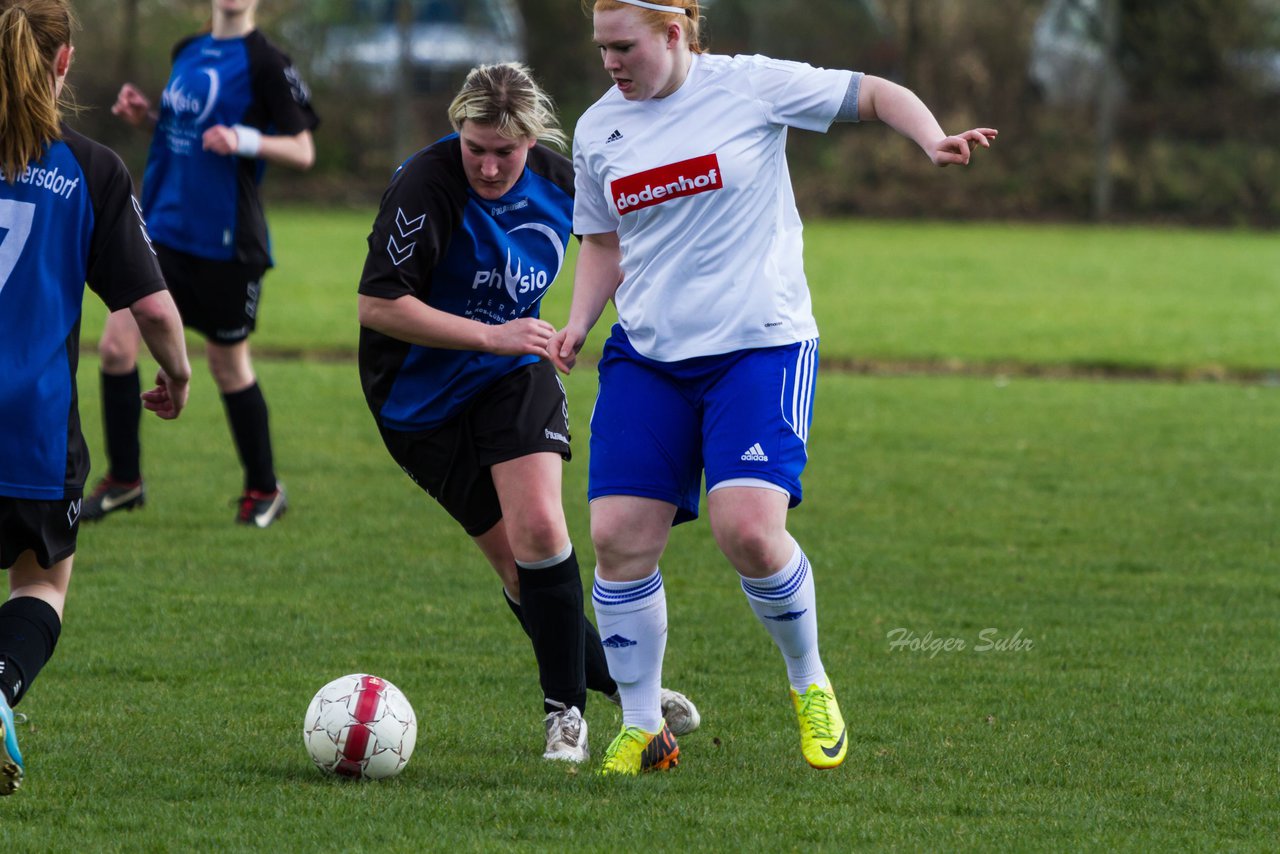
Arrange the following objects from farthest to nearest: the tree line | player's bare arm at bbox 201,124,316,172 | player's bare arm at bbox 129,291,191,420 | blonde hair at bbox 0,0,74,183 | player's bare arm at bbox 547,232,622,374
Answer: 1. the tree line
2. player's bare arm at bbox 201,124,316,172
3. player's bare arm at bbox 547,232,622,374
4. player's bare arm at bbox 129,291,191,420
5. blonde hair at bbox 0,0,74,183

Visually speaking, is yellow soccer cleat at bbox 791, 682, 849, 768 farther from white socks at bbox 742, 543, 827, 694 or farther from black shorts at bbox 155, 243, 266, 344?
black shorts at bbox 155, 243, 266, 344

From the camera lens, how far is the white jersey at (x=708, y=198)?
4203 millimetres

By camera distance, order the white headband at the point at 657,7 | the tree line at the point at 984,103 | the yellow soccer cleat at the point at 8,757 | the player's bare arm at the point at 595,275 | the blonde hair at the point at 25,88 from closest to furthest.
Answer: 1. the yellow soccer cleat at the point at 8,757
2. the blonde hair at the point at 25,88
3. the white headband at the point at 657,7
4. the player's bare arm at the point at 595,275
5. the tree line at the point at 984,103

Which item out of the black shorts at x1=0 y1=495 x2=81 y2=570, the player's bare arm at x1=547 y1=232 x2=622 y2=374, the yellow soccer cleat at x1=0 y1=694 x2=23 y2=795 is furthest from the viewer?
the player's bare arm at x1=547 y1=232 x2=622 y2=374

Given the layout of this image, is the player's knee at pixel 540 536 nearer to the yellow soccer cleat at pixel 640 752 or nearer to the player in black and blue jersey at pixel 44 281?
the yellow soccer cleat at pixel 640 752

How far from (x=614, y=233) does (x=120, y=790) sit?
1.87m

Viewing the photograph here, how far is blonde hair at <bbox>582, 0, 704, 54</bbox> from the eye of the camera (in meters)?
4.11

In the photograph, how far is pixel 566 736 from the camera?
443cm

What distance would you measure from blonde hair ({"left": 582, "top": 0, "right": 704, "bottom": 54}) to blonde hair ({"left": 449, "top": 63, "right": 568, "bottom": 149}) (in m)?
0.27

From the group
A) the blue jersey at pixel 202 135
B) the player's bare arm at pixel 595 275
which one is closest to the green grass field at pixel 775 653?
the player's bare arm at pixel 595 275

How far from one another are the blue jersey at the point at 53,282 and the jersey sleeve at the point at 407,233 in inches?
28.4

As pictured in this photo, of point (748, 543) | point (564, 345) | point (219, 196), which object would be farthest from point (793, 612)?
point (219, 196)

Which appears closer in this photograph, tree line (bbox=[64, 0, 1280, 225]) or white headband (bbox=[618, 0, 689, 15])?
white headband (bbox=[618, 0, 689, 15])

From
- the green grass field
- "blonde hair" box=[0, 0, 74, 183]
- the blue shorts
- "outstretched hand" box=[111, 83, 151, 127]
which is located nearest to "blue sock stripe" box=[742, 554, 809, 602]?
the blue shorts
